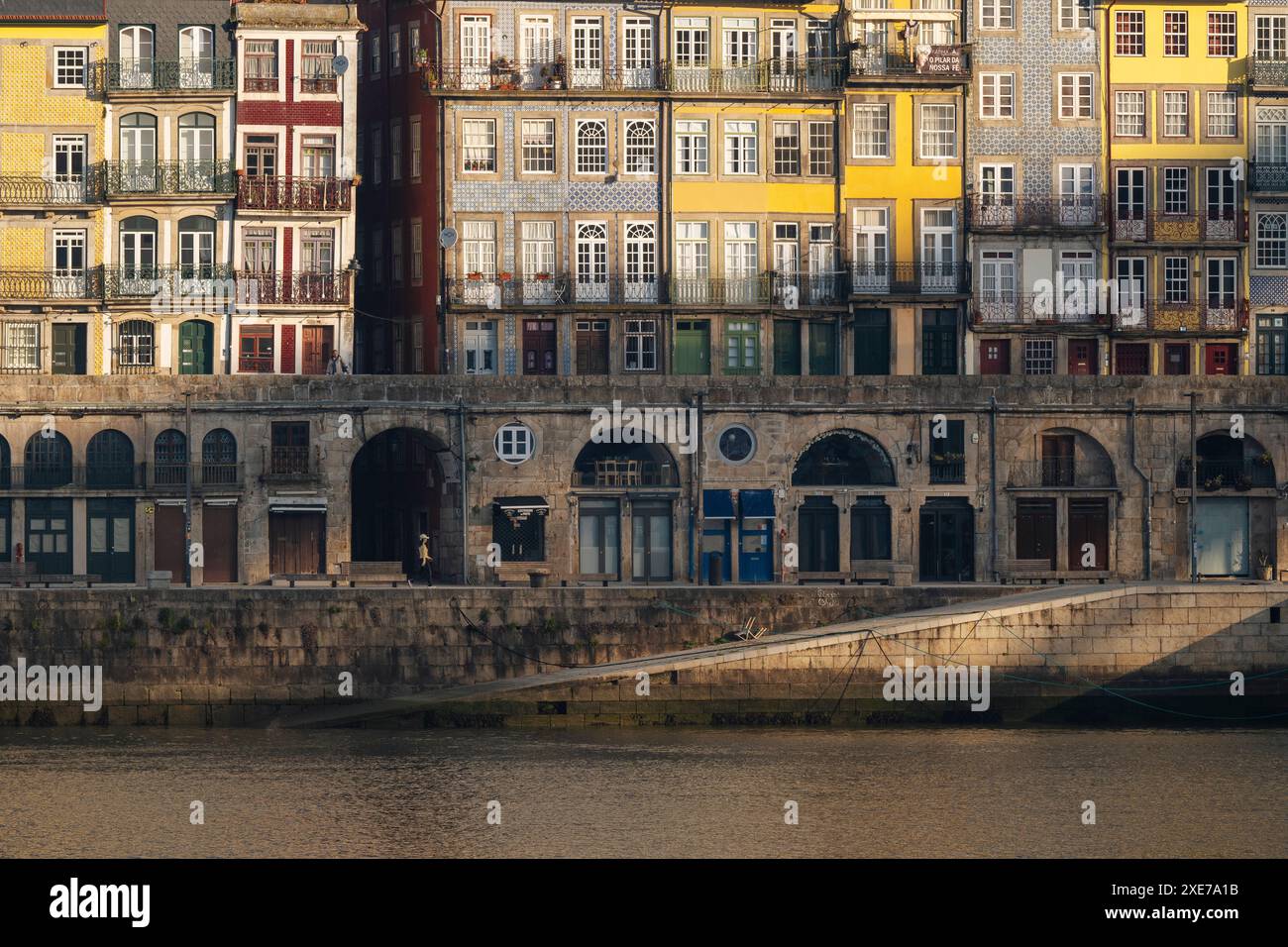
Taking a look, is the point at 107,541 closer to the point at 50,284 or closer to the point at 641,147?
the point at 50,284

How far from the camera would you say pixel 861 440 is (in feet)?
275

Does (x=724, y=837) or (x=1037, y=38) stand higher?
(x=1037, y=38)

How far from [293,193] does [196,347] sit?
20.8ft

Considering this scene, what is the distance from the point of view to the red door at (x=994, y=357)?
9262cm

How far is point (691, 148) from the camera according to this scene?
9156 centimetres

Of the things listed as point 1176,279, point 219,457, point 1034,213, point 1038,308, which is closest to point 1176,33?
point 1034,213

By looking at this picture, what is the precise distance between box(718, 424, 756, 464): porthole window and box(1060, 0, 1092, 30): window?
862 inches

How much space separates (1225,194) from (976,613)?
29.8 metres

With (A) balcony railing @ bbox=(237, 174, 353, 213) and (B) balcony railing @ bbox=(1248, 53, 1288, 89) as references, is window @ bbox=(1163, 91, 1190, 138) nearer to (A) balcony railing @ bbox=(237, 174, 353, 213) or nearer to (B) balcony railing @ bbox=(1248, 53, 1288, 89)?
(B) balcony railing @ bbox=(1248, 53, 1288, 89)

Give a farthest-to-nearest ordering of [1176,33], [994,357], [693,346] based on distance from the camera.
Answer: [1176,33] → [994,357] → [693,346]

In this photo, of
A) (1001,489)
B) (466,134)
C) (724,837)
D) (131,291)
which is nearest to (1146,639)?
(1001,489)

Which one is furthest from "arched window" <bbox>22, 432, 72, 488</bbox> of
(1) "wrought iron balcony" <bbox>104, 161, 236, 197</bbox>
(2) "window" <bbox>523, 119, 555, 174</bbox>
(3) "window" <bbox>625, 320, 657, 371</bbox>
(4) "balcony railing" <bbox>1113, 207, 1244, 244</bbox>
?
(4) "balcony railing" <bbox>1113, 207, 1244, 244</bbox>

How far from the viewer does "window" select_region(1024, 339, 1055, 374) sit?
305ft
